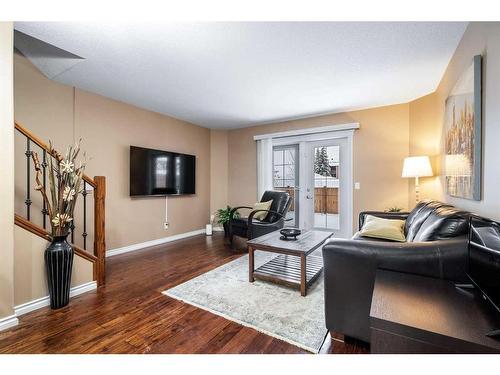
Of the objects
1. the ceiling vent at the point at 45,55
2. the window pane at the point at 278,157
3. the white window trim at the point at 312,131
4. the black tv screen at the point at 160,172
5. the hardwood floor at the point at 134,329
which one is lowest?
the hardwood floor at the point at 134,329

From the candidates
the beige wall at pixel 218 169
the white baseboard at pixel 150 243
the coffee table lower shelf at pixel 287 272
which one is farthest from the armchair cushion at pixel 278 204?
the white baseboard at pixel 150 243

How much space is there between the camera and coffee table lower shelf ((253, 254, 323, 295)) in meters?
2.41

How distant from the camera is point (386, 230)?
2.45 m

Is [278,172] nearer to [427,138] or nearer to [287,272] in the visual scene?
[427,138]

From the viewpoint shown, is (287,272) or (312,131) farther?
(312,131)

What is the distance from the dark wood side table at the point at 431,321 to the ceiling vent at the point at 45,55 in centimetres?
336

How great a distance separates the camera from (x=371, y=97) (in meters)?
3.51

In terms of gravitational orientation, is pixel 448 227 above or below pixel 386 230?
above

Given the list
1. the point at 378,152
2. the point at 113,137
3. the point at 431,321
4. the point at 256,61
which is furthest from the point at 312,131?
the point at 431,321

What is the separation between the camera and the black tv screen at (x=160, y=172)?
384 centimetres

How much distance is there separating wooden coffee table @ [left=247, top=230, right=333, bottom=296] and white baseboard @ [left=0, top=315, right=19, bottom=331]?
196 centimetres

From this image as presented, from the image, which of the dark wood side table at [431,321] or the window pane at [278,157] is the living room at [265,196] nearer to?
the dark wood side table at [431,321]

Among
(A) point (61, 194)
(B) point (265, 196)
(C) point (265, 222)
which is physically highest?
(A) point (61, 194)

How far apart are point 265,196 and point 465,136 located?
295 centimetres
